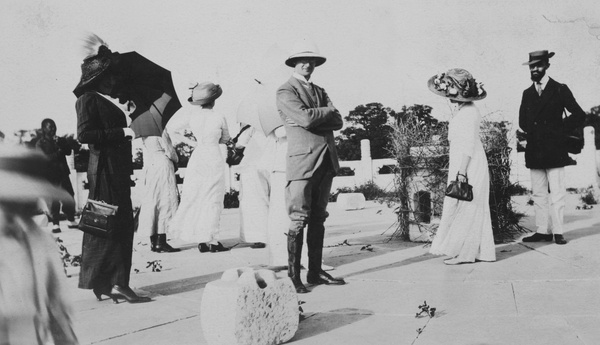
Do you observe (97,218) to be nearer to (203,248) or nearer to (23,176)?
(203,248)

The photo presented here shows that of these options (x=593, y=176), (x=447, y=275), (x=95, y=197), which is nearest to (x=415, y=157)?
(x=447, y=275)

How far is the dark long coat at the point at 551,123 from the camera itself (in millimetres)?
6852

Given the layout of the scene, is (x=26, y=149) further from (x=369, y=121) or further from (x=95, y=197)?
(x=369, y=121)

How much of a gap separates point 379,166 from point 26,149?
66.0ft

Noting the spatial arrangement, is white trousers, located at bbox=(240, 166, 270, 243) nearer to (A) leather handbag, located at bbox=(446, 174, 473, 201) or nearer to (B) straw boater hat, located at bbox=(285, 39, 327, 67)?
(A) leather handbag, located at bbox=(446, 174, 473, 201)

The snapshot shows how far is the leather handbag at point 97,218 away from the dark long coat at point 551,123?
16.7 ft

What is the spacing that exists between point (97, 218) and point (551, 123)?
17.7ft

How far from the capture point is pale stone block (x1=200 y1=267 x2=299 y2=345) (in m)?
3.12

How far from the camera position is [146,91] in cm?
490

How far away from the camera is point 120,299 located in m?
4.61

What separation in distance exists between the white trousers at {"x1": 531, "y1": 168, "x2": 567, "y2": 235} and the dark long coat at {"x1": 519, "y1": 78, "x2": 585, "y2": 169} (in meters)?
0.13

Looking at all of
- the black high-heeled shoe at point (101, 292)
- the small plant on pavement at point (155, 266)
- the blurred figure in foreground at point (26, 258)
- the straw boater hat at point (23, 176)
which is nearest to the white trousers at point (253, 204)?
the small plant on pavement at point (155, 266)

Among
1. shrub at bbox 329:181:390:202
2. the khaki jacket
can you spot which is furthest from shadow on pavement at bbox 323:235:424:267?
shrub at bbox 329:181:390:202

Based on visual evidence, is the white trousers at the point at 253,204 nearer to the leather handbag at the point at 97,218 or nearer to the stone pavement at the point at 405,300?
the stone pavement at the point at 405,300
